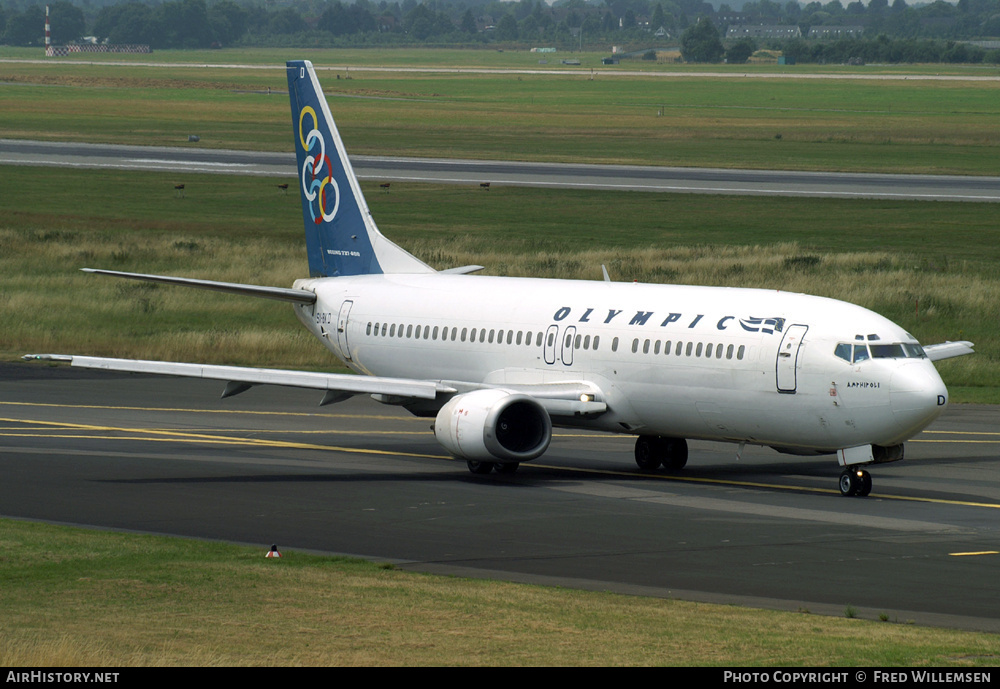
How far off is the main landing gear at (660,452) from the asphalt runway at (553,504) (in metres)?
0.55

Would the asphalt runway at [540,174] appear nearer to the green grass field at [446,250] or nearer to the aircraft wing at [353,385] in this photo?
the green grass field at [446,250]

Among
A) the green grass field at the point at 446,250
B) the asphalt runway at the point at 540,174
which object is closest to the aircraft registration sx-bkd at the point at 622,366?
the green grass field at the point at 446,250

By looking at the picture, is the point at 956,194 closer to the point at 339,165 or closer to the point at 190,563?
the point at 339,165

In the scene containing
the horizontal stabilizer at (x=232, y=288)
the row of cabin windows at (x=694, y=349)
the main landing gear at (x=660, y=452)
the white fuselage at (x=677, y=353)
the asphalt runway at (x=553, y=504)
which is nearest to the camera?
the asphalt runway at (x=553, y=504)

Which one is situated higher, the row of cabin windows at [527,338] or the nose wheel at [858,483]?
the row of cabin windows at [527,338]

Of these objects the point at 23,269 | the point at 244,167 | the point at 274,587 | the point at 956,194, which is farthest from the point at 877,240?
the point at 274,587

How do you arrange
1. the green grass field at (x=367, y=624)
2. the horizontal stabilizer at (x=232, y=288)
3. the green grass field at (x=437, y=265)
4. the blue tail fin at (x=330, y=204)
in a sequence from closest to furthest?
the green grass field at (x=367, y=624) < the green grass field at (x=437, y=265) < the horizontal stabilizer at (x=232, y=288) < the blue tail fin at (x=330, y=204)

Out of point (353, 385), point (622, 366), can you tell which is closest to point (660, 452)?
point (622, 366)

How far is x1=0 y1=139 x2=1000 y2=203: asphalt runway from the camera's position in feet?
373

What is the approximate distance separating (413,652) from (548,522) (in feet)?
41.0

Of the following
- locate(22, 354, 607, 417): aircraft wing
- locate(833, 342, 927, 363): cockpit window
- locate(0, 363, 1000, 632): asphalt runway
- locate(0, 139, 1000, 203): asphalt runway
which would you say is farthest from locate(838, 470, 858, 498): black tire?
locate(0, 139, 1000, 203): asphalt runway

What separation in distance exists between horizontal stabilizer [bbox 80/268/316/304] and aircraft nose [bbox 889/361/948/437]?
16.5 metres

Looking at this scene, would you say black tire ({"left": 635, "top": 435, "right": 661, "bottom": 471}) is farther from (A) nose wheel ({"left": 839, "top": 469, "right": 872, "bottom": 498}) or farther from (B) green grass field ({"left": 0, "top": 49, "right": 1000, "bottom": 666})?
(B) green grass field ({"left": 0, "top": 49, "right": 1000, "bottom": 666})

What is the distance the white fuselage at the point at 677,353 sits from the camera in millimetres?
34125
